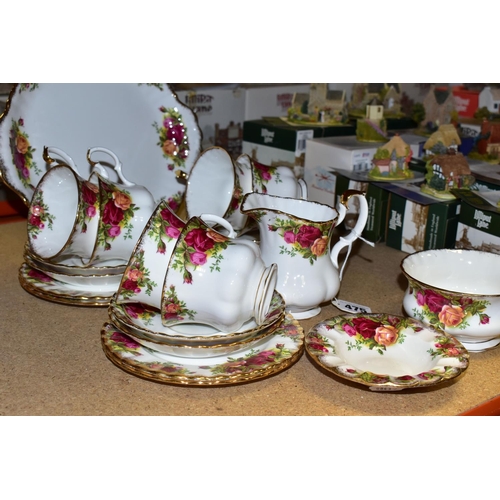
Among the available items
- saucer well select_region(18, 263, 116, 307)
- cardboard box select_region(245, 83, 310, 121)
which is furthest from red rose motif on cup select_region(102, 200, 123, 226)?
cardboard box select_region(245, 83, 310, 121)

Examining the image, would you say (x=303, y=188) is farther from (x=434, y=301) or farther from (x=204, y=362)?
(x=204, y=362)

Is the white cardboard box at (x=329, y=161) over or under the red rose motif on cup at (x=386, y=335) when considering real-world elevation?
over

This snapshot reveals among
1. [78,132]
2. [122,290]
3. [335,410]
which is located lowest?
[335,410]

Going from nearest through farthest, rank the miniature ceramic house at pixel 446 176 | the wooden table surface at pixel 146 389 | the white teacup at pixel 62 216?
the wooden table surface at pixel 146 389 < the white teacup at pixel 62 216 < the miniature ceramic house at pixel 446 176

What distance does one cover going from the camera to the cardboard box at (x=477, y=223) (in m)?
1.37

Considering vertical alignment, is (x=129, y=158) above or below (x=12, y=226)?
above

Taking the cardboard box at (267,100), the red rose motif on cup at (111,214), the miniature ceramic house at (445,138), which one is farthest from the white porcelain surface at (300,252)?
the cardboard box at (267,100)

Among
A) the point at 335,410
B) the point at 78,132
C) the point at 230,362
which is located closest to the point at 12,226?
the point at 78,132

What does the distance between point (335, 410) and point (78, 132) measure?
3.10ft

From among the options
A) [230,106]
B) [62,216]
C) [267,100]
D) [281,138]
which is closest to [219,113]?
[230,106]

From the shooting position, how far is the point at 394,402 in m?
0.99

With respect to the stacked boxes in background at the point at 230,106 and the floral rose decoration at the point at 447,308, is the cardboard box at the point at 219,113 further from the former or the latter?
the floral rose decoration at the point at 447,308

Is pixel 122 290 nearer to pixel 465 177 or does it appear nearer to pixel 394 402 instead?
pixel 394 402

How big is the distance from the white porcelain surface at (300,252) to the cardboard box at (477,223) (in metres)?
0.31
